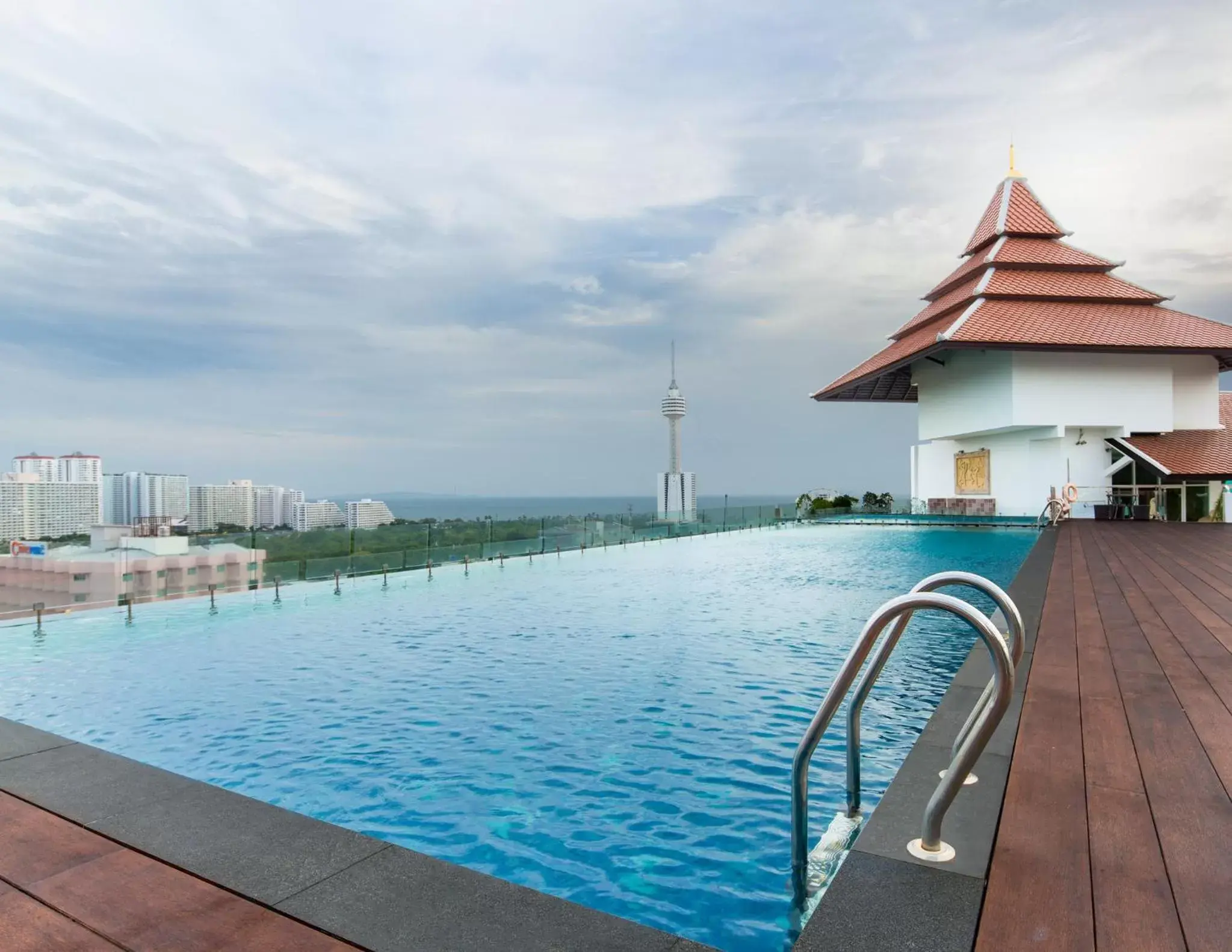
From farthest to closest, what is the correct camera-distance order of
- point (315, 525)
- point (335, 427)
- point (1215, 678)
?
point (335, 427) → point (315, 525) → point (1215, 678)

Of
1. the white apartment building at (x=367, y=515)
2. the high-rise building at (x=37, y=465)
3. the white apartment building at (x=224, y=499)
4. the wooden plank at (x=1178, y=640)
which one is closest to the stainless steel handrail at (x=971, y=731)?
the wooden plank at (x=1178, y=640)

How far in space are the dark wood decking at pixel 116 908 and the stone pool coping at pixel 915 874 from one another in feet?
3.55

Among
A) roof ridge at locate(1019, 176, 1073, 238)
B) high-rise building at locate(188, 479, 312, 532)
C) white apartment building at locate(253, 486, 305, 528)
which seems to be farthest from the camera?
roof ridge at locate(1019, 176, 1073, 238)

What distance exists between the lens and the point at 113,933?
1.59m

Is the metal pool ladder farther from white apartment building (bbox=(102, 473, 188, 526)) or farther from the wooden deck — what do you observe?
white apartment building (bbox=(102, 473, 188, 526))

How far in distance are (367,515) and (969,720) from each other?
11.8 metres

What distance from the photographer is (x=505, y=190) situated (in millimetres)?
17344

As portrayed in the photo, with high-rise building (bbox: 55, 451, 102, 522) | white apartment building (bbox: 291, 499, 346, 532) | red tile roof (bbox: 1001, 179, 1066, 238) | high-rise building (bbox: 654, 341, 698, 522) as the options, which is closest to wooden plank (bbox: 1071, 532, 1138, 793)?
white apartment building (bbox: 291, 499, 346, 532)

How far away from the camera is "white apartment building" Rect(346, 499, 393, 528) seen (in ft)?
38.7

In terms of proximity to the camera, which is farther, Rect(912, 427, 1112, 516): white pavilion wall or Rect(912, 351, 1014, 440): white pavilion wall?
Rect(912, 427, 1112, 516): white pavilion wall

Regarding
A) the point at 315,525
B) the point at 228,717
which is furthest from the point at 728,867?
the point at 315,525

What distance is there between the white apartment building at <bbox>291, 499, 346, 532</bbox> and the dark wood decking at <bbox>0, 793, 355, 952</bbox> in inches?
365

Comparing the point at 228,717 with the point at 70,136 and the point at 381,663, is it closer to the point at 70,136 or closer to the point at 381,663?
the point at 381,663

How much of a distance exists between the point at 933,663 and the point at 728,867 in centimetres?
388
